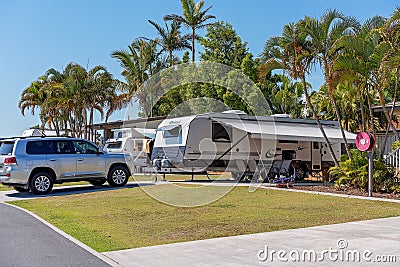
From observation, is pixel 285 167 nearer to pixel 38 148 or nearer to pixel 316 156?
pixel 316 156

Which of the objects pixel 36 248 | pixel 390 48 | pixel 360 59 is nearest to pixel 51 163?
pixel 36 248

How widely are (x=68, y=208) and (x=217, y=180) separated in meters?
9.73

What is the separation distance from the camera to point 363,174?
660 inches

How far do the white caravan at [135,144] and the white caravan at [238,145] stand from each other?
11.3 feet

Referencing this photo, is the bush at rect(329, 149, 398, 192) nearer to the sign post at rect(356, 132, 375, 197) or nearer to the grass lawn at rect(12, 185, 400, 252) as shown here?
the sign post at rect(356, 132, 375, 197)

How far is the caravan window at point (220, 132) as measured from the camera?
20.9m

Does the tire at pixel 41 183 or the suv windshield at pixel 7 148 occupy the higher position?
the suv windshield at pixel 7 148

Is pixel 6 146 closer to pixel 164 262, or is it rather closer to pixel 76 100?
pixel 164 262

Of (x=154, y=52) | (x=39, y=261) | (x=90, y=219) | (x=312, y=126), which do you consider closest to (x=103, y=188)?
(x=90, y=219)

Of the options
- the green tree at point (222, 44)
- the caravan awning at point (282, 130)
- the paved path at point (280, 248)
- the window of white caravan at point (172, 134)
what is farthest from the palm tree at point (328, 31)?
the green tree at point (222, 44)

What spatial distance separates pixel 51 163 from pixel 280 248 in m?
11.6

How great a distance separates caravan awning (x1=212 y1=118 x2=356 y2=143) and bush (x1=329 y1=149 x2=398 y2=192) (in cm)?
322

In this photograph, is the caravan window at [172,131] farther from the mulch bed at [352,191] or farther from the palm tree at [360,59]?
the palm tree at [360,59]

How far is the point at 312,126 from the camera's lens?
938 inches
